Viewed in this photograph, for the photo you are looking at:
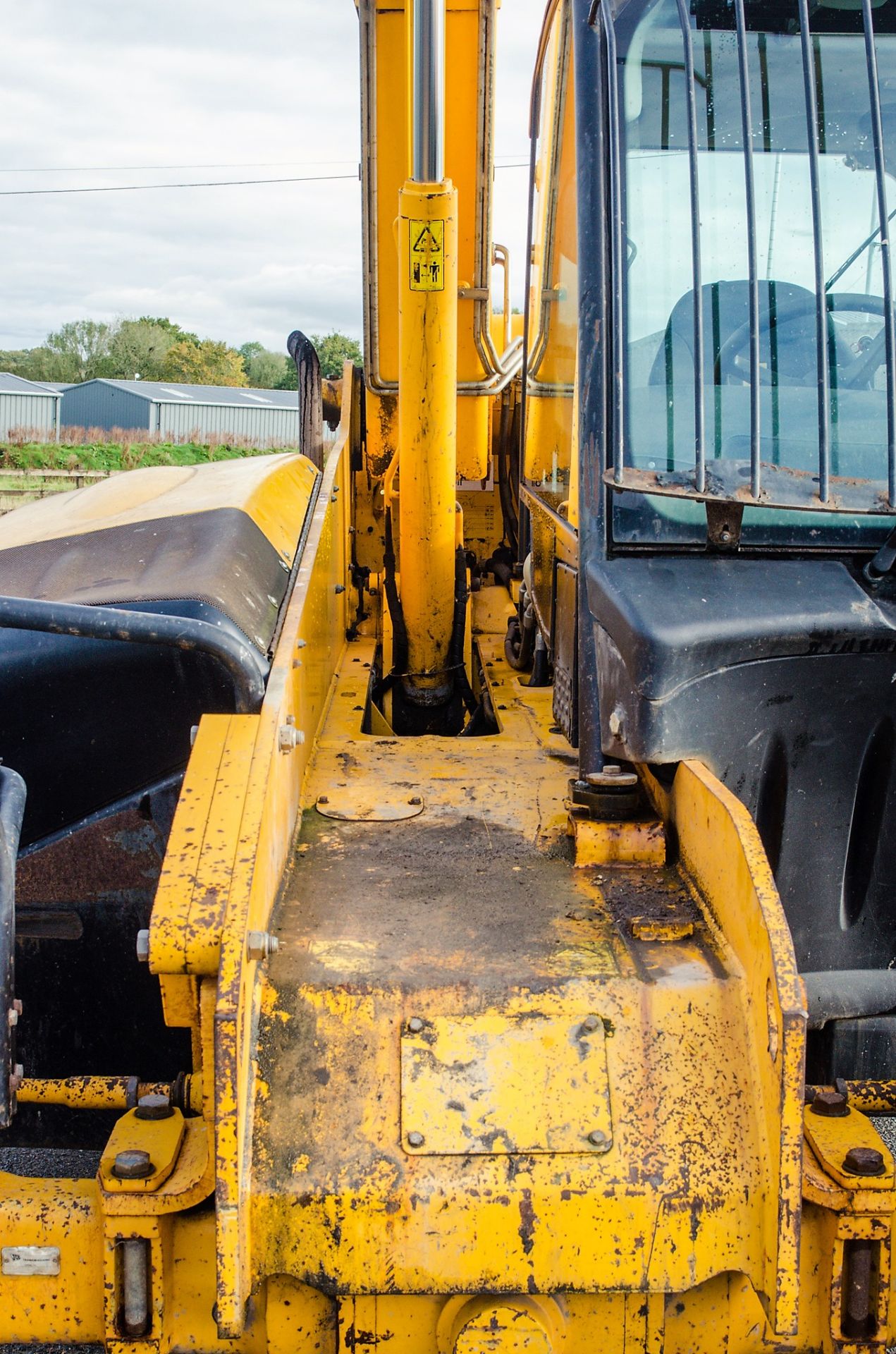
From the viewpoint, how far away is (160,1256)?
1.79m

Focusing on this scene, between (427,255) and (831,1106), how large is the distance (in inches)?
88.1

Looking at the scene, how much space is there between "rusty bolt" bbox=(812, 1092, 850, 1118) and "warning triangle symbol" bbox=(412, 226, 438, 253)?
2226 millimetres

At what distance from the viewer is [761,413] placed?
219 centimetres

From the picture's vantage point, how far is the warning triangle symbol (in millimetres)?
3039

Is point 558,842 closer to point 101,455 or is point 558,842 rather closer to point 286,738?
point 286,738

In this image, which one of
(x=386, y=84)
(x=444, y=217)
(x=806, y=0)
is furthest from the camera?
(x=386, y=84)

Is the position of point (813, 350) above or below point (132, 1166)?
above

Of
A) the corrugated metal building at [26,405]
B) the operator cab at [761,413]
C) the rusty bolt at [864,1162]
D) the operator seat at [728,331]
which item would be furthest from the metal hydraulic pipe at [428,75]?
the corrugated metal building at [26,405]

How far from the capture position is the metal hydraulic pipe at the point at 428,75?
102 inches

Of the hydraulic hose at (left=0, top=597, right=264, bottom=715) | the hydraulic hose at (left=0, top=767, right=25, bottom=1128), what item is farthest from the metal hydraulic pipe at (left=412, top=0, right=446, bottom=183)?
the hydraulic hose at (left=0, top=767, right=25, bottom=1128)

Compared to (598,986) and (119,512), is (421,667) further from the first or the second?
(598,986)

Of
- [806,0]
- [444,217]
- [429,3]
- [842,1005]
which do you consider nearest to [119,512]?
[444,217]

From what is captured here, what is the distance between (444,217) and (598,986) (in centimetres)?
208

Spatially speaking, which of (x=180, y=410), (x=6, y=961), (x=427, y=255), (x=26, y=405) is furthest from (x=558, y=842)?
(x=26, y=405)
